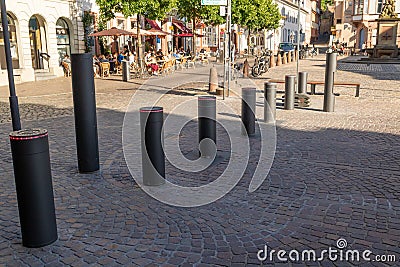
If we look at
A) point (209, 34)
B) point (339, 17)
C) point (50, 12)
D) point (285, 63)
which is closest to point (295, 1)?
point (339, 17)

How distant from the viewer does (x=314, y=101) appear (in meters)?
14.0

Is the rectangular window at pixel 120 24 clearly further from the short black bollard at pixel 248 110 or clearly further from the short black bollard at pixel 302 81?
the short black bollard at pixel 248 110

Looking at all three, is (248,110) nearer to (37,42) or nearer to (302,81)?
(302,81)

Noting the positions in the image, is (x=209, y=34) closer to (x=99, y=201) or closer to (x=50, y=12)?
(x=50, y=12)

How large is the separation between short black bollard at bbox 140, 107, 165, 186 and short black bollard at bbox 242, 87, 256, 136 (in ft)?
10.2

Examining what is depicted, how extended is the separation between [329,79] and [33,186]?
9.05 metres

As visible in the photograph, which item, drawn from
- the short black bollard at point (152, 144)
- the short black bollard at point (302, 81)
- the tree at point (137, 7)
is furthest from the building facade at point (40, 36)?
the short black bollard at point (152, 144)

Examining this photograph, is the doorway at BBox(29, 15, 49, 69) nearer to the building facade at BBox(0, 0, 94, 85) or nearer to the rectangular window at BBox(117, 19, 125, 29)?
the building facade at BBox(0, 0, 94, 85)

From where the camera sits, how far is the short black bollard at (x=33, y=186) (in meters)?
4.11

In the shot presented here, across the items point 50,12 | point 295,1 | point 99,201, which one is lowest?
point 99,201

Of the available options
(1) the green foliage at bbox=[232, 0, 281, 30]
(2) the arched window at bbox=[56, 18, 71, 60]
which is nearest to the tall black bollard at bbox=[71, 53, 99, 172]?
(2) the arched window at bbox=[56, 18, 71, 60]

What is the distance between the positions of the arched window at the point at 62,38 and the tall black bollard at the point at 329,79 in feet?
60.0

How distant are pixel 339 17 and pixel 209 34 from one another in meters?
55.4

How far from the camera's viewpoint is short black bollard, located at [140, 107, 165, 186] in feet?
18.9
